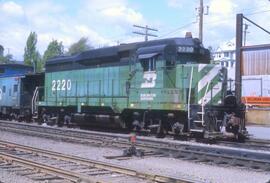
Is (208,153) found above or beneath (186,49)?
beneath

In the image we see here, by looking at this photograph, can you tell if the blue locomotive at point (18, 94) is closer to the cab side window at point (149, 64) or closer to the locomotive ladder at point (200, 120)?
the cab side window at point (149, 64)

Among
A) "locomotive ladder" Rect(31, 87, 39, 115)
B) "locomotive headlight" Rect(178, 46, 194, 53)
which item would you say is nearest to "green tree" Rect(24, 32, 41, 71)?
"locomotive ladder" Rect(31, 87, 39, 115)

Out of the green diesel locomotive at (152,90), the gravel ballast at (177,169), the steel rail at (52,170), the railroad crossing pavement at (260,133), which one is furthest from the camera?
the railroad crossing pavement at (260,133)

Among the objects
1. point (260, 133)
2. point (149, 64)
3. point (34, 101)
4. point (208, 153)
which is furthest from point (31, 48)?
point (208, 153)

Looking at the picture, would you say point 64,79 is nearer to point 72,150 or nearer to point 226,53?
point 72,150

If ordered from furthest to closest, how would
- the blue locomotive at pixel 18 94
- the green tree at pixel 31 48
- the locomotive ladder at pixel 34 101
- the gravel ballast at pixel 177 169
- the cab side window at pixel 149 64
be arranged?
the green tree at pixel 31 48
the blue locomotive at pixel 18 94
the locomotive ladder at pixel 34 101
the cab side window at pixel 149 64
the gravel ballast at pixel 177 169

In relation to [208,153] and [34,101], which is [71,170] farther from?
[34,101]

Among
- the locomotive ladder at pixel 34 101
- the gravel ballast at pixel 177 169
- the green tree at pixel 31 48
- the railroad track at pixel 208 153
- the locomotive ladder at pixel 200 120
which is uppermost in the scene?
the green tree at pixel 31 48

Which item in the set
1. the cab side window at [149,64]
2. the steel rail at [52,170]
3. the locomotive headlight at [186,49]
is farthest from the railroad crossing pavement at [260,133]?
the steel rail at [52,170]

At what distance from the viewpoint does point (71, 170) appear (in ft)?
30.6

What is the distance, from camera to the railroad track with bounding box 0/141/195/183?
8242 mm

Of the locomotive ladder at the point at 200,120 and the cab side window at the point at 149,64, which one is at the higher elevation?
the cab side window at the point at 149,64

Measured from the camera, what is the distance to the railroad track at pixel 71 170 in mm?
8242

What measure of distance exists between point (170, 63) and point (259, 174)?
26.0ft
